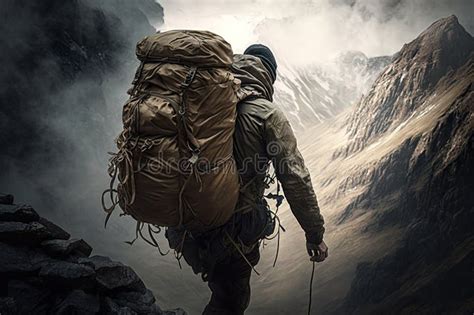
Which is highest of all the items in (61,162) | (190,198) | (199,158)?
(61,162)

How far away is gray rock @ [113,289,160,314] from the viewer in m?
4.43

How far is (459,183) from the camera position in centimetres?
461

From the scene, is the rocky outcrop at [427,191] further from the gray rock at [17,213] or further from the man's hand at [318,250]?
the gray rock at [17,213]

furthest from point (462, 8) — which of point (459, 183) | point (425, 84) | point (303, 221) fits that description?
point (303, 221)

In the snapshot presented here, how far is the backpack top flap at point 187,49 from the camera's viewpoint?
8.76ft

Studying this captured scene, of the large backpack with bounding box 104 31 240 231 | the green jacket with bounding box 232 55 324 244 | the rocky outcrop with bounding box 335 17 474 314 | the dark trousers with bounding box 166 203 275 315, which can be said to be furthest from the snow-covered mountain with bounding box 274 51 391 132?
the large backpack with bounding box 104 31 240 231

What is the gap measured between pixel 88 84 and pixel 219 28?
17.0ft

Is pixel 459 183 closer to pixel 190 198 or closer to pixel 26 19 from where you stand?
pixel 190 198

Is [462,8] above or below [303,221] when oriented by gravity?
above

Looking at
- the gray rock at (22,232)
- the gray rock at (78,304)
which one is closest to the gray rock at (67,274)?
the gray rock at (78,304)

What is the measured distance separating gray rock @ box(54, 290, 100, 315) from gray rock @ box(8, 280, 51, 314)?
0.16 metres

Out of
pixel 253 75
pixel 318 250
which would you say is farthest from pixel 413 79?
pixel 318 250

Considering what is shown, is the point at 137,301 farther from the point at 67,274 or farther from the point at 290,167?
the point at 290,167

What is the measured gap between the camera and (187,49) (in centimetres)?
267
